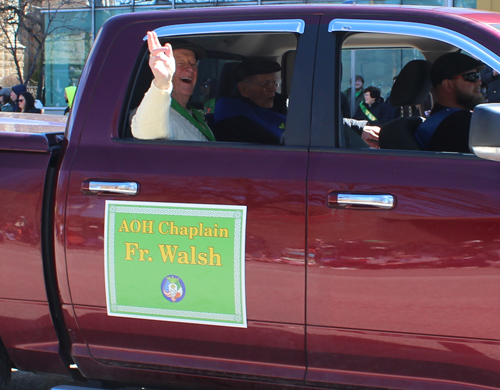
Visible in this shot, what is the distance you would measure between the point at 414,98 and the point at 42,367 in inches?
88.7

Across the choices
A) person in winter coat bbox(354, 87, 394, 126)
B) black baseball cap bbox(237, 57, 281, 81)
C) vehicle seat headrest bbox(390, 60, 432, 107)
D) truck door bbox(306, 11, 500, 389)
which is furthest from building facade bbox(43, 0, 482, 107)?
truck door bbox(306, 11, 500, 389)

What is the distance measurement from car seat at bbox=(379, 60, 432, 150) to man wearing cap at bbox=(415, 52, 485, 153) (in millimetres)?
90

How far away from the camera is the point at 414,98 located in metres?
3.20

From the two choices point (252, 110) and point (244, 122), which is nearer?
point (244, 122)

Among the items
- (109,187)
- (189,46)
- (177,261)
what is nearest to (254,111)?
(189,46)

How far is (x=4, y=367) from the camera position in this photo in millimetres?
2639

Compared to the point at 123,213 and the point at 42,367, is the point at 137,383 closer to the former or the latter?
the point at 42,367

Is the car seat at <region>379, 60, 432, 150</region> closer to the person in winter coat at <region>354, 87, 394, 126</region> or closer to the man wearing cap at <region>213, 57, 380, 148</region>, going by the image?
the man wearing cap at <region>213, 57, 380, 148</region>

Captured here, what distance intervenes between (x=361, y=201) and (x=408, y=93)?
4.38 feet

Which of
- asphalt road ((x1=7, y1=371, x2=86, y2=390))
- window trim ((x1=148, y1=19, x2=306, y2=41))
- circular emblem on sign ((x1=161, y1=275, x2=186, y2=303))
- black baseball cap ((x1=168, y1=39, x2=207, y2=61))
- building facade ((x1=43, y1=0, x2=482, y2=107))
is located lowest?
asphalt road ((x1=7, y1=371, x2=86, y2=390))

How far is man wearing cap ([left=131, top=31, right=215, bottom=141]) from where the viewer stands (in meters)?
2.31

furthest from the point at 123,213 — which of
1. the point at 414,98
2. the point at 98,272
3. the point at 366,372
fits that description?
the point at 414,98

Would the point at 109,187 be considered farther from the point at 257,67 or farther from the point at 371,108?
the point at 371,108

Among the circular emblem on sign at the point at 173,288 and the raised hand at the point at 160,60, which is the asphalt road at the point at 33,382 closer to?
the circular emblem on sign at the point at 173,288
